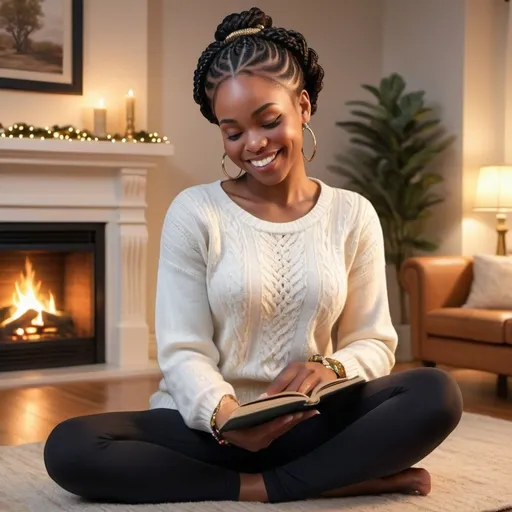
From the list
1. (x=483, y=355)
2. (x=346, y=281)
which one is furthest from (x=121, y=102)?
(x=346, y=281)

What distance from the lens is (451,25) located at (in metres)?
5.42

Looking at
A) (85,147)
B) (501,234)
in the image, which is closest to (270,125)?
(85,147)

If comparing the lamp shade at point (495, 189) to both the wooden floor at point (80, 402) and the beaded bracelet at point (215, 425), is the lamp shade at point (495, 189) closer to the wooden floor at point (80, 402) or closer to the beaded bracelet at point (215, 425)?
the wooden floor at point (80, 402)

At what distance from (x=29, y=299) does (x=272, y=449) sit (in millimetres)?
3040

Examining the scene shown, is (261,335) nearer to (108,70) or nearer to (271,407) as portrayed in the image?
(271,407)

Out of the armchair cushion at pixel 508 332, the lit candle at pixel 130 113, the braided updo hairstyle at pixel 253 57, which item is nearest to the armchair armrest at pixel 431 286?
the armchair cushion at pixel 508 332

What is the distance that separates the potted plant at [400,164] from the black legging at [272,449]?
10.9 feet

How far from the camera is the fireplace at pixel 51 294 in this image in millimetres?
4797

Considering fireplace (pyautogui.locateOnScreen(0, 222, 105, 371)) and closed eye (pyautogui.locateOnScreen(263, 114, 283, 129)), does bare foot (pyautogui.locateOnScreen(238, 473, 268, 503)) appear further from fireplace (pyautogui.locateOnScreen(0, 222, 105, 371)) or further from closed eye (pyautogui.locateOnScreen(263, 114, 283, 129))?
fireplace (pyautogui.locateOnScreen(0, 222, 105, 371))

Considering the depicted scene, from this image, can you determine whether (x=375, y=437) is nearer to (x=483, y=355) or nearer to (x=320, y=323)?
(x=320, y=323)

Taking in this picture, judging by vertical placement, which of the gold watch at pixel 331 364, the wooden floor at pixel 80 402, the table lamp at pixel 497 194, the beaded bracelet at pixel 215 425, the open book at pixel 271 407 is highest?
the table lamp at pixel 497 194

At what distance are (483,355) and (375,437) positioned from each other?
223 centimetres

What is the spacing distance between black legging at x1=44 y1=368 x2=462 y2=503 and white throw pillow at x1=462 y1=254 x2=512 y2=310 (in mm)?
2336

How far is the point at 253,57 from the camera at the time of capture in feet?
6.41
